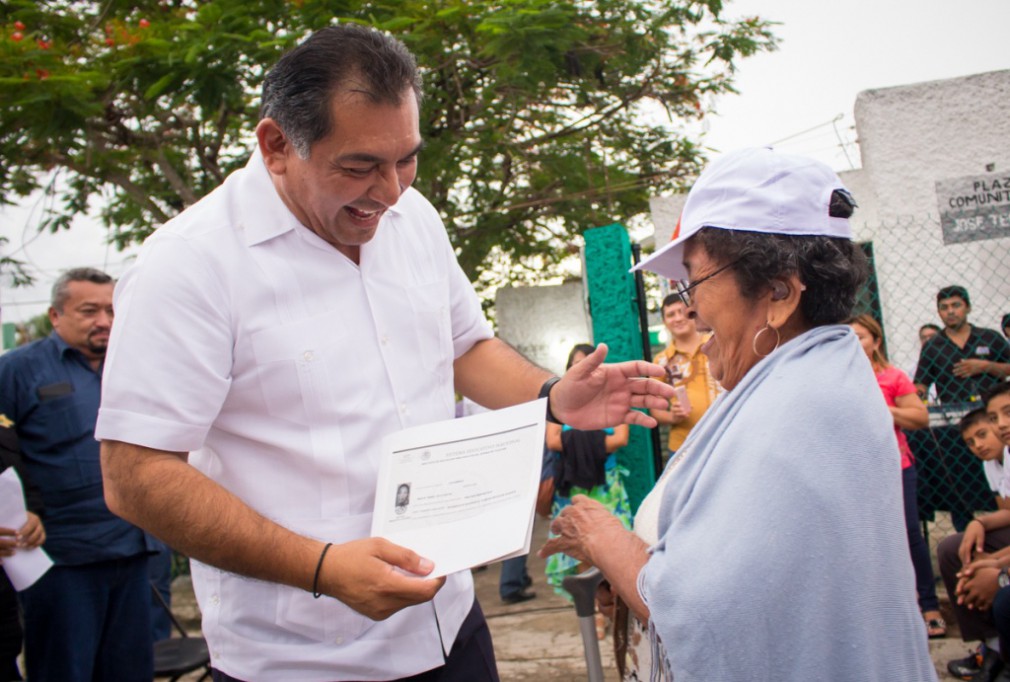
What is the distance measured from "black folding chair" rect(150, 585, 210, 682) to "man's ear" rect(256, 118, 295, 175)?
118 inches

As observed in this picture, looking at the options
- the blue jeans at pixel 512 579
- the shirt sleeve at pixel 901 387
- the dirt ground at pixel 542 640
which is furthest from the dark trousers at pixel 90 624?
the shirt sleeve at pixel 901 387

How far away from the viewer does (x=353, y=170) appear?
73.6 inches

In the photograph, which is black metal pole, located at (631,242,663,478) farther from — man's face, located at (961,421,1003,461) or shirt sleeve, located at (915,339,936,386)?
shirt sleeve, located at (915,339,936,386)

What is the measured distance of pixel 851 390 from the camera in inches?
63.4

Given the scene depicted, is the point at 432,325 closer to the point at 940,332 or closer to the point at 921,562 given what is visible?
the point at 921,562

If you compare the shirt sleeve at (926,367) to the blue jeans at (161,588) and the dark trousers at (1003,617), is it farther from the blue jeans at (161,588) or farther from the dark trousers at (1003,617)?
the blue jeans at (161,588)

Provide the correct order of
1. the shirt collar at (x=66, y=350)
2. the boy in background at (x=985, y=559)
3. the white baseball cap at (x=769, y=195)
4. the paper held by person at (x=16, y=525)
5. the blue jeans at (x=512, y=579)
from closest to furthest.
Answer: the white baseball cap at (x=769, y=195)
the paper held by person at (x=16, y=525)
the boy in background at (x=985, y=559)
the shirt collar at (x=66, y=350)
the blue jeans at (x=512, y=579)

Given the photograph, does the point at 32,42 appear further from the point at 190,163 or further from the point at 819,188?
the point at 819,188

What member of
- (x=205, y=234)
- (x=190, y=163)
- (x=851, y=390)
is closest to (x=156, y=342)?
(x=205, y=234)

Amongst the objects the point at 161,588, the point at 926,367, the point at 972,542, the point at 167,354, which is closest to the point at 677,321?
the point at 926,367

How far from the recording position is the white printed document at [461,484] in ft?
5.55

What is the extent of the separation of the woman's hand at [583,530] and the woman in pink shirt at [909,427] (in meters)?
3.52

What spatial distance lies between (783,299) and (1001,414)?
348 cm

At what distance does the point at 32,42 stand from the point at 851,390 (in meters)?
7.23
